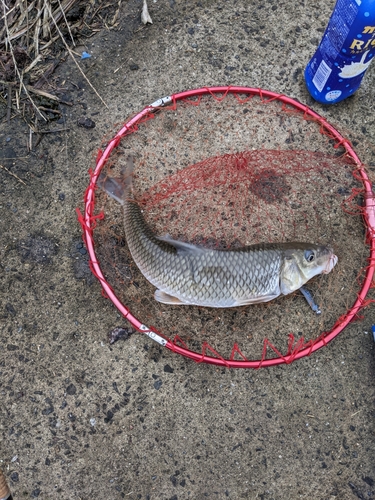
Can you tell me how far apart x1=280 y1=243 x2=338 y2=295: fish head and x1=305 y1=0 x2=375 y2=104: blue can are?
4.08ft

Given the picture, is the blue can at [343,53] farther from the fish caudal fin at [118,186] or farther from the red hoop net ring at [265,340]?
the fish caudal fin at [118,186]

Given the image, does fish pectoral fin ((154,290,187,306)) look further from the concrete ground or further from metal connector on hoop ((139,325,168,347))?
the concrete ground

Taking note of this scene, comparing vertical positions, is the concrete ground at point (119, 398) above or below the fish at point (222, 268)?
below

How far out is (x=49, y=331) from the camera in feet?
9.82

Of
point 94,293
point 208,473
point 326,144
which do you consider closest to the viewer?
point 208,473

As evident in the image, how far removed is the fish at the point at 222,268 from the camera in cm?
263

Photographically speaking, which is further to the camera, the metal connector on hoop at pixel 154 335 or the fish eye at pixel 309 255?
the metal connector on hoop at pixel 154 335

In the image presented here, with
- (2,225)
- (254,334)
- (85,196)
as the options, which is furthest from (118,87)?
(254,334)

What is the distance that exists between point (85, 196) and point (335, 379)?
7.31 feet

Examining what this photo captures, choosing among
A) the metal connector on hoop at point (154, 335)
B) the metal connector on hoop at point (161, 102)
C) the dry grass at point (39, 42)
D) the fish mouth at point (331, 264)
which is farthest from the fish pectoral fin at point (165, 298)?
the dry grass at point (39, 42)

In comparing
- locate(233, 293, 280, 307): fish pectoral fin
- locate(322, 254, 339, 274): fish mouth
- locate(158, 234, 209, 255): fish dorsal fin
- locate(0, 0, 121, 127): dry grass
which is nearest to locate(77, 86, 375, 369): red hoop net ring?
locate(322, 254, 339, 274): fish mouth

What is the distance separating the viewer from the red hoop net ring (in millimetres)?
2836

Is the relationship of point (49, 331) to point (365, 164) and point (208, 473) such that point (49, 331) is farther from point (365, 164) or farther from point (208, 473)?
point (365, 164)

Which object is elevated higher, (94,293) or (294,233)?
(294,233)
